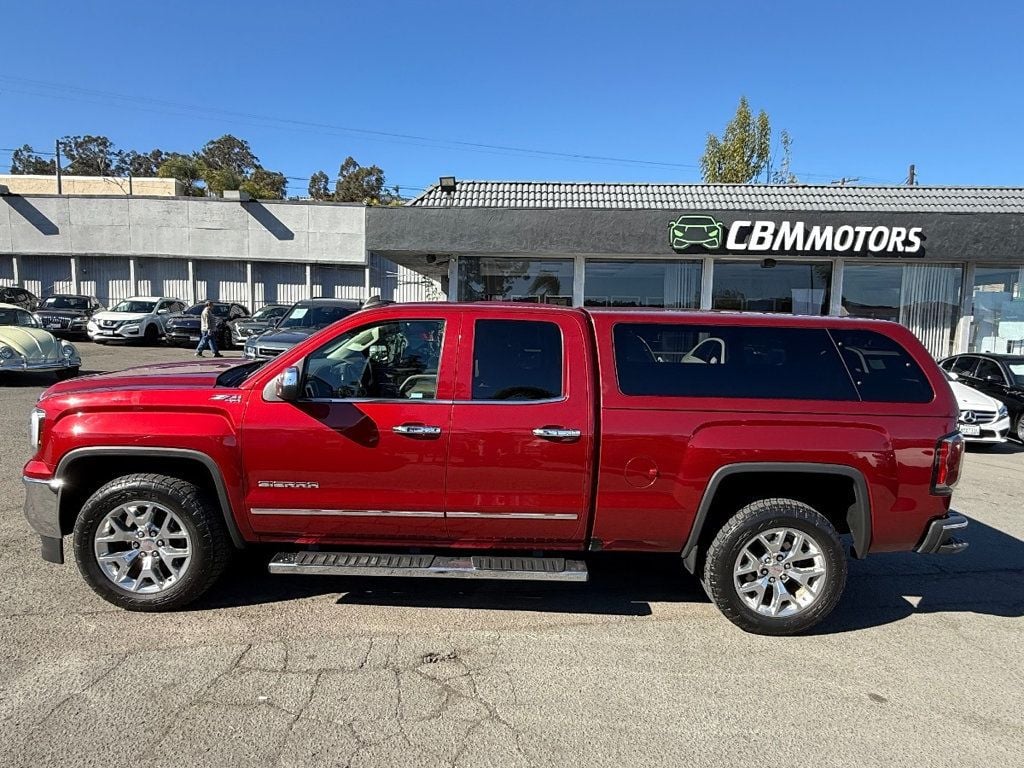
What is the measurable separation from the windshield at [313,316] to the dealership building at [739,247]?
194cm

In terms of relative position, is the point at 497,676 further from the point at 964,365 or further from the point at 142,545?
the point at 964,365

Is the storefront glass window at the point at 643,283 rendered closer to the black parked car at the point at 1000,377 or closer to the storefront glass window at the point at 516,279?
the storefront glass window at the point at 516,279

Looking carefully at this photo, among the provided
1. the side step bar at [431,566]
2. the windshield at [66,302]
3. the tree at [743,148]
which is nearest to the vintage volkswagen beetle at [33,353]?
the side step bar at [431,566]

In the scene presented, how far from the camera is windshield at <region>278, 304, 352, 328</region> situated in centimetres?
1479

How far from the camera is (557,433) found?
11.6 ft

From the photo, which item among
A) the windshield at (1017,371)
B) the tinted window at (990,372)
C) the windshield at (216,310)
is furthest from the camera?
the windshield at (216,310)

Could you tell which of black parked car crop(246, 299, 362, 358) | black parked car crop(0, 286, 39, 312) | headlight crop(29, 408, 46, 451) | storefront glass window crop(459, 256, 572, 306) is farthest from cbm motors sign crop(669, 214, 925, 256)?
black parked car crop(0, 286, 39, 312)

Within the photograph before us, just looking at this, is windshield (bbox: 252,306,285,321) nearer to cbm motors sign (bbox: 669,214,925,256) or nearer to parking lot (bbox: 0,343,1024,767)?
cbm motors sign (bbox: 669,214,925,256)

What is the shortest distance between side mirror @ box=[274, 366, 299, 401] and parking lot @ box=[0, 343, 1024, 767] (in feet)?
4.36

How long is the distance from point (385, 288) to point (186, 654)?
90.9ft

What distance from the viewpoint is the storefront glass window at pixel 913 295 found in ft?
46.1

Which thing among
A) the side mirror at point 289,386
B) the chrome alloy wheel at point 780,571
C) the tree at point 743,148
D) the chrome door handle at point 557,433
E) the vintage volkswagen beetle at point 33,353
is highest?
the tree at point 743,148

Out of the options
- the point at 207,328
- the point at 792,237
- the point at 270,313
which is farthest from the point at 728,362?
the point at 270,313

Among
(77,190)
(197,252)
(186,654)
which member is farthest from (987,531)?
(77,190)
